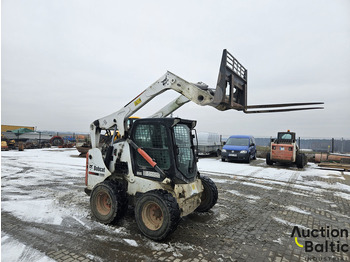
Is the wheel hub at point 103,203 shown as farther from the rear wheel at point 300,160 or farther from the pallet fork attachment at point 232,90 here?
the rear wheel at point 300,160

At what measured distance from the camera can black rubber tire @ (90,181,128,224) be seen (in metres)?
4.31

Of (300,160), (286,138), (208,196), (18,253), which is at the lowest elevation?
(18,253)

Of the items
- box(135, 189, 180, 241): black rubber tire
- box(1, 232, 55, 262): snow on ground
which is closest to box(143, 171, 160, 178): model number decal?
box(135, 189, 180, 241): black rubber tire

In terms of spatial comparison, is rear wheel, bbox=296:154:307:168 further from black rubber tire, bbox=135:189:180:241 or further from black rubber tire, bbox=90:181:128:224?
black rubber tire, bbox=90:181:128:224

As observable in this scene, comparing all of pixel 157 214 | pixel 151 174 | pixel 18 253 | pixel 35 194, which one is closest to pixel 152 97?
pixel 151 174

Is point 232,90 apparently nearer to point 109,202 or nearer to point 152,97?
point 152,97

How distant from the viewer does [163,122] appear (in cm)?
430

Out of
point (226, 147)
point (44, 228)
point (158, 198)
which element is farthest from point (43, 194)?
point (226, 147)

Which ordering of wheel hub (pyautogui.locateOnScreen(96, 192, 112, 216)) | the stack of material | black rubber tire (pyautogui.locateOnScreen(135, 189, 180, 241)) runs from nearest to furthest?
black rubber tire (pyautogui.locateOnScreen(135, 189, 180, 241))
wheel hub (pyautogui.locateOnScreen(96, 192, 112, 216))
the stack of material

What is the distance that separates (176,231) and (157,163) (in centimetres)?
136

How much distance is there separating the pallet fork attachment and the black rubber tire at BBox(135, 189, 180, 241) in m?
1.97

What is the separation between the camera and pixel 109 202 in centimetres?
463

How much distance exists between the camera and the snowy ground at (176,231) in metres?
3.42

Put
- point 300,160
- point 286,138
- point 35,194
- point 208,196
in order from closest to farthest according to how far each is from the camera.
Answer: point 208,196, point 35,194, point 300,160, point 286,138
